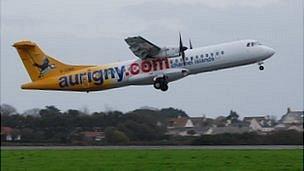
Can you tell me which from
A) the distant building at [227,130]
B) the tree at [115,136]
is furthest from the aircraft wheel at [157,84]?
the distant building at [227,130]

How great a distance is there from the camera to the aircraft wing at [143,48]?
5284 cm

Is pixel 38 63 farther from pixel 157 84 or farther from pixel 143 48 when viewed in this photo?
pixel 143 48

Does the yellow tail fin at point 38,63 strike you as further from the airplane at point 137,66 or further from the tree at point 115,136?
the tree at point 115,136

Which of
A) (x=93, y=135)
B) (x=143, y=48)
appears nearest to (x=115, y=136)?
(x=93, y=135)

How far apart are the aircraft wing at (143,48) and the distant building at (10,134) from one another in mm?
8584
